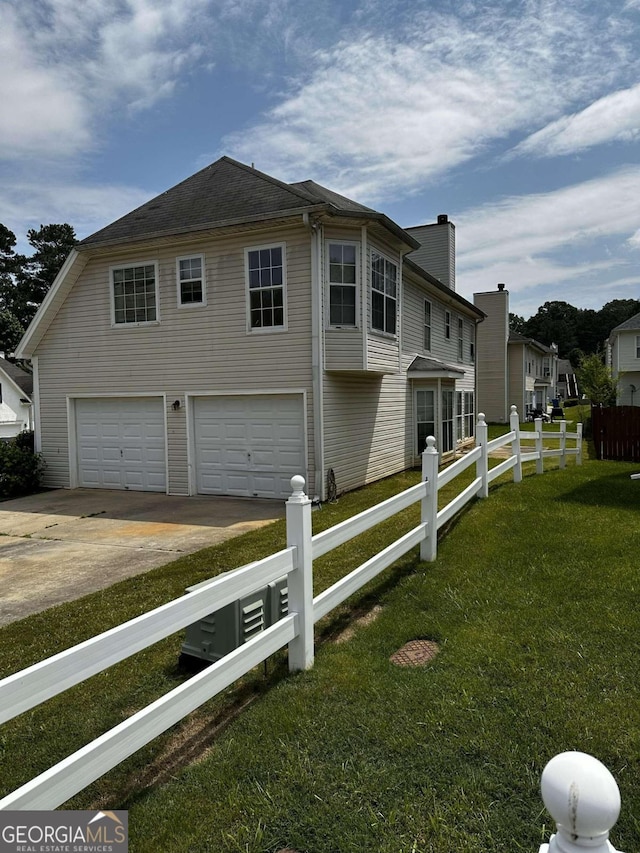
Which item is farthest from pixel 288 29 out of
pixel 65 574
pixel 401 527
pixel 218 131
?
pixel 65 574

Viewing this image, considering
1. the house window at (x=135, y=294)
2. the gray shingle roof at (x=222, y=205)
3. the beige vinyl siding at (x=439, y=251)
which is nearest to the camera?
the gray shingle roof at (x=222, y=205)

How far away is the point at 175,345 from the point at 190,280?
1.49m

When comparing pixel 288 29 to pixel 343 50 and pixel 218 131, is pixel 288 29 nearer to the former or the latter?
pixel 343 50

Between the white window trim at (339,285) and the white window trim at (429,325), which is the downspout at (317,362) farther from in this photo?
the white window trim at (429,325)

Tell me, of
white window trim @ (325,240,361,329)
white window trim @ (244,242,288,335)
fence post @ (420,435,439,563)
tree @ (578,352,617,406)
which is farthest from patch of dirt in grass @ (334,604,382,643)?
tree @ (578,352,617,406)

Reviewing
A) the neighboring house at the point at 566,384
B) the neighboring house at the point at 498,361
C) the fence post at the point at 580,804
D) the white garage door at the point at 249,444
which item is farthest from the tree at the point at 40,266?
the neighboring house at the point at 566,384

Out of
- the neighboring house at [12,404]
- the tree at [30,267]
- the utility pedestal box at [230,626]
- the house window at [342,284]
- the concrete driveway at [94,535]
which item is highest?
the tree at [30,267]

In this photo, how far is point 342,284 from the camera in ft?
35.2

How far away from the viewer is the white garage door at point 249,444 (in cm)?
1105

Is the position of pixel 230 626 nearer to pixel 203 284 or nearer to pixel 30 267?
pixel 203 284

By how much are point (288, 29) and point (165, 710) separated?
32.3ft

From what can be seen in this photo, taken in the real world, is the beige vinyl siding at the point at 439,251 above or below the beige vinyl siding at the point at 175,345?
above

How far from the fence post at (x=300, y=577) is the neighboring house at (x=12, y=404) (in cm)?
3363

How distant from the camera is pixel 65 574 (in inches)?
259
